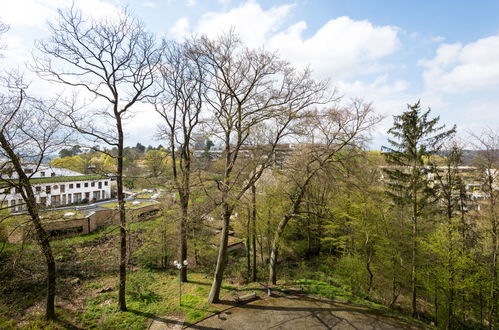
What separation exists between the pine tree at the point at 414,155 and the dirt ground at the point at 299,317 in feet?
13.1

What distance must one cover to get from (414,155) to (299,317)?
9321 mm

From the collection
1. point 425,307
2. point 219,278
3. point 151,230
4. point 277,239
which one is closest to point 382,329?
point 277,239

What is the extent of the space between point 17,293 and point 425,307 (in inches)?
902

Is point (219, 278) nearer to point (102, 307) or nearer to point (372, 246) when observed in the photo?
point (102, 307)

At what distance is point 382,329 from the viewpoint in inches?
335

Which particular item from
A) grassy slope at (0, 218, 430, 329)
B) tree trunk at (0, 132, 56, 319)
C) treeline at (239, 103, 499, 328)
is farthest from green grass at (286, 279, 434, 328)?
tree trunk at (0, 132, 56, 319)

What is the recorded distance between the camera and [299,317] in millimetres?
9094

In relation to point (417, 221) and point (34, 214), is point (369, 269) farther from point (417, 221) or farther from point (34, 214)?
point (34, 214)

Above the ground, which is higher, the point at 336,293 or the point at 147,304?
the point at 147,304

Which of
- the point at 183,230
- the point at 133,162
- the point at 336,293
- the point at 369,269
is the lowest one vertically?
the point at 336,293

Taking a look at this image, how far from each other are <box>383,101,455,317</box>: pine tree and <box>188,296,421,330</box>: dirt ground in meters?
3.99

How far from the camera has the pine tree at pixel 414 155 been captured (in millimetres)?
10953

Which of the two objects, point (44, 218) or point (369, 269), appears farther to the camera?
point (369, 269)

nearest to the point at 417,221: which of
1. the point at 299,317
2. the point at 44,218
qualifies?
the point at 299,317
